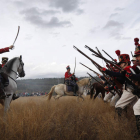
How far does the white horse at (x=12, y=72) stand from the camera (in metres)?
5.23

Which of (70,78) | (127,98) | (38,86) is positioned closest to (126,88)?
(127,98)

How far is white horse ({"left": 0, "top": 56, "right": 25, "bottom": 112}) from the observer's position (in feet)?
17.2

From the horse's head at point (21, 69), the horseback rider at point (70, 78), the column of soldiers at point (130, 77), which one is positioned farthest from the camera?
the horseback rider at point (70, 78)

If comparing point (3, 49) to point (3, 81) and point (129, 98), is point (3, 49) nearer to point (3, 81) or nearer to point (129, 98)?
point (3, 81)

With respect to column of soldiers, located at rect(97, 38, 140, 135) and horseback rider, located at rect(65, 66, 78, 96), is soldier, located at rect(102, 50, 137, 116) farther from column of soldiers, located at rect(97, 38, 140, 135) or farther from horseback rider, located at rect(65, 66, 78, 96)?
horseback rider, located at rect(65, 66, 78, 96)

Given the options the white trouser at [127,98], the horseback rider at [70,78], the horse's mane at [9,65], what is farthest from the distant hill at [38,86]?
the white trouser at [127,98]

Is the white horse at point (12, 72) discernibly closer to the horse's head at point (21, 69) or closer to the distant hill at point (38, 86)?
the horse's head at point (21, 69)

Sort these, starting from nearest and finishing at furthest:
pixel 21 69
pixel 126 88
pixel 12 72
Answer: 1. pixel 126 88
2. pixel 12 72
3. pixel 21 69

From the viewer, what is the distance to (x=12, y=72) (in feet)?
19.1

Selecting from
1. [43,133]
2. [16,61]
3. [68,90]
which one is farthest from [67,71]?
[43,133]

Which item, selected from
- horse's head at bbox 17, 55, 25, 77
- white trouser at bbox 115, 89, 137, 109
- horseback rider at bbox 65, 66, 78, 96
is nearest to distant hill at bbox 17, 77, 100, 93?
horseback rider at bbox 65, 66, 78, 96

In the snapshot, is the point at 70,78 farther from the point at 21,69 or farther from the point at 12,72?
the point at 12,72

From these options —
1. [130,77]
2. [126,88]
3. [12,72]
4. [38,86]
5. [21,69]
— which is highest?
[21,69]

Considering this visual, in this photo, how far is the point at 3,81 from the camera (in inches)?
201
